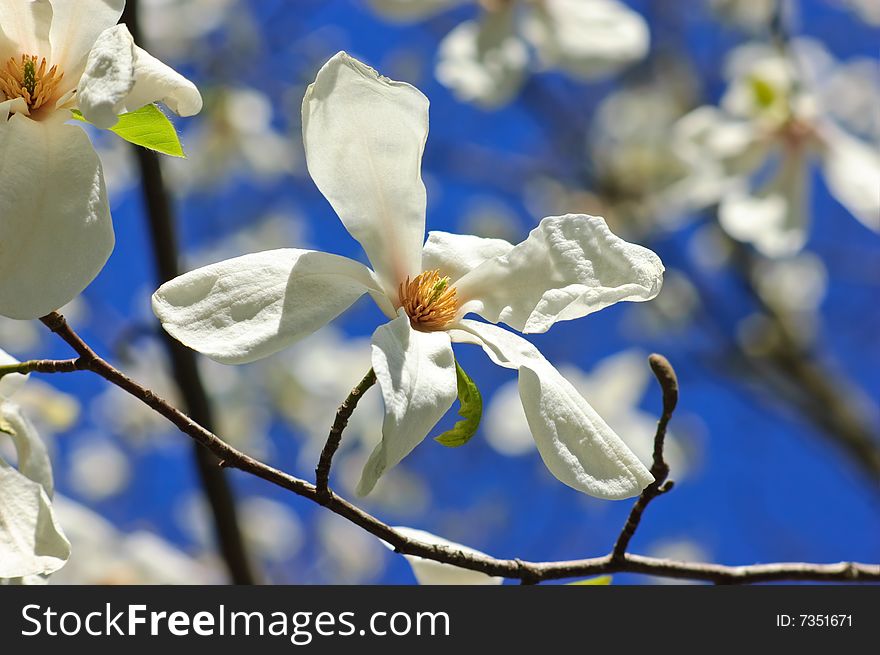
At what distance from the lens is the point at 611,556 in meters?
0.85

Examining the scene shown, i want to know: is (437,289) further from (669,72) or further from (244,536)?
(669,72)

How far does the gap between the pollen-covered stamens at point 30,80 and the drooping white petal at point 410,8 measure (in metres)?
1.18

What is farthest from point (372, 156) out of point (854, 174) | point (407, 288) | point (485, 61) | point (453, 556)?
point (854, 174)

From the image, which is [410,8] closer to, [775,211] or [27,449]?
[775,211]

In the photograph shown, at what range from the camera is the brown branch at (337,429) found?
0.70 m

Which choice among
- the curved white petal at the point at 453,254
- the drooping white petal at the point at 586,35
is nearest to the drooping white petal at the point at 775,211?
the drooping white petal at the point at 586,35

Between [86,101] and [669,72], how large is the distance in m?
3.06

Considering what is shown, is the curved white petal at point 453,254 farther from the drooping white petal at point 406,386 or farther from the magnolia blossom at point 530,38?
the magnolia blossom at point 530,38

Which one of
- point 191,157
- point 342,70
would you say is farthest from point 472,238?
point 191,157

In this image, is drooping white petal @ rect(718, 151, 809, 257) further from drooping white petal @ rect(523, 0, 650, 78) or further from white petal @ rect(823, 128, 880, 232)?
drooping white petal @ rect(523, 0, 650, 78)

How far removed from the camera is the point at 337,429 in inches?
28.1

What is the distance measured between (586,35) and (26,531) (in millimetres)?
1400

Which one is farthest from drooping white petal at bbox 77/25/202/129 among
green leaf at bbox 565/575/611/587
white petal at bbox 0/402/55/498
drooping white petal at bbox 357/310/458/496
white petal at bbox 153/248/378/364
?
green leaf at bbox 565/575/611/587

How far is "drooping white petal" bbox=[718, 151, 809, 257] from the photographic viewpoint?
1.75 m
